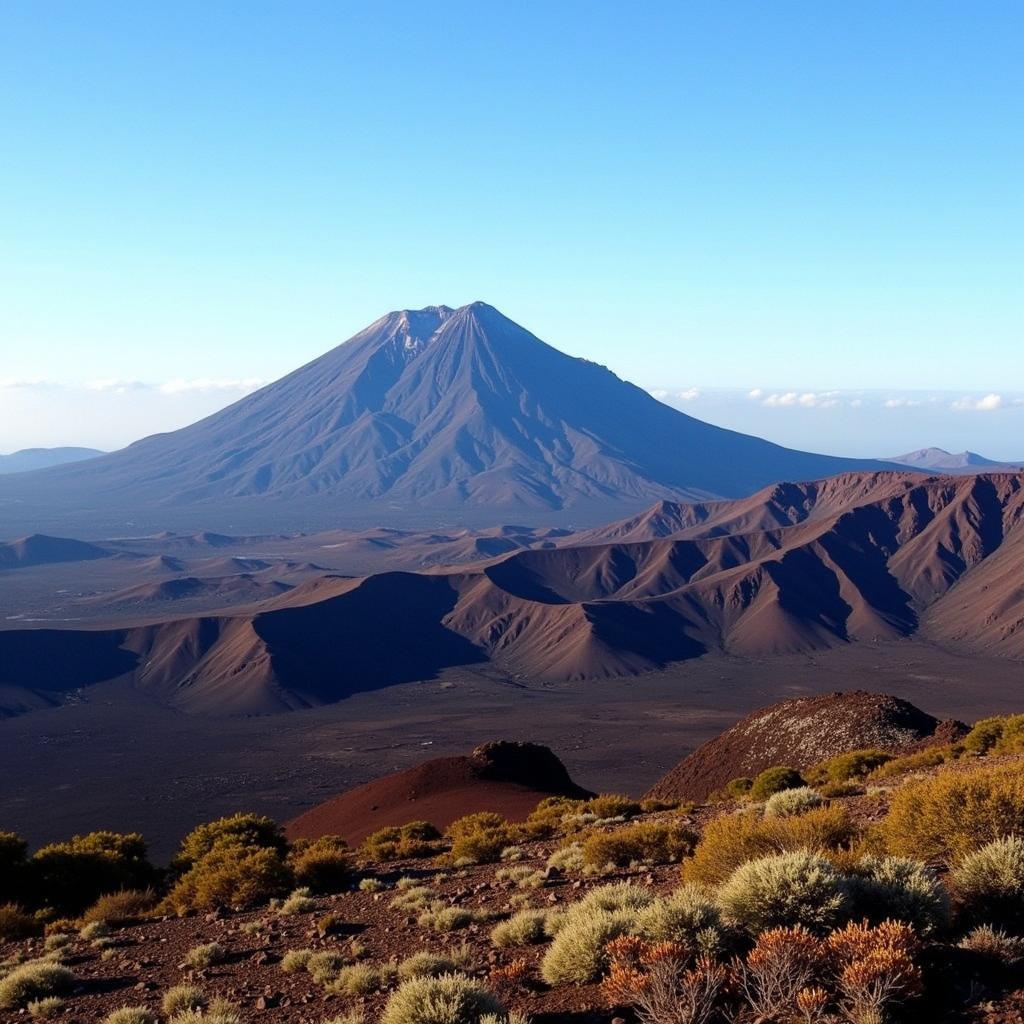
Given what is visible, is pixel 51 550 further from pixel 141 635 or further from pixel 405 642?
pixel 405 642

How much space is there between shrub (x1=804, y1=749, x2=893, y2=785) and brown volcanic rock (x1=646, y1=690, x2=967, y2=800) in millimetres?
6053

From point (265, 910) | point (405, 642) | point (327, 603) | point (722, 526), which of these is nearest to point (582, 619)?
point (405, 642)

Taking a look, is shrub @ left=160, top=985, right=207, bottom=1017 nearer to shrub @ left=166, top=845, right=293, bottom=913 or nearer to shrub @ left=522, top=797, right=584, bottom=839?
shrub @ left=166, top=845, right=293, bottom=913

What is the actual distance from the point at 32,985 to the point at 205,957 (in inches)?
63.8

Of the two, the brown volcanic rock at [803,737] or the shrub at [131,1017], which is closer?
the shrub at [131,1017]

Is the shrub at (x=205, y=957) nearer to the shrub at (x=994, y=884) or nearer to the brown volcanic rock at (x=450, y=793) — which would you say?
the shrub at (x=994, y=884)

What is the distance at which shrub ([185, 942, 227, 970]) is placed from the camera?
10.0 m

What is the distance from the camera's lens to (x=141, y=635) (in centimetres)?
9481

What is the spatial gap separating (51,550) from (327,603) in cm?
10013

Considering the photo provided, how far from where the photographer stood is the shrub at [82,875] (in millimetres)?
16391

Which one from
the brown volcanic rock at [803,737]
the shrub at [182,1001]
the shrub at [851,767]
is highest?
the shrub at [182,1001]

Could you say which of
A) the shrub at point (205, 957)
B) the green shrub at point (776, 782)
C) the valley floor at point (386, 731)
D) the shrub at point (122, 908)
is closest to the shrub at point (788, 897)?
the shrub at point (205, 957)

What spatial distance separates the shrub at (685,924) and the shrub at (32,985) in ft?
19.8

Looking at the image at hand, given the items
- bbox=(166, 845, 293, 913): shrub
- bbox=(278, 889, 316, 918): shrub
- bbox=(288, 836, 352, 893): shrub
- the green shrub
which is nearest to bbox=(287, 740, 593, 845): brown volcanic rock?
the green shrub
